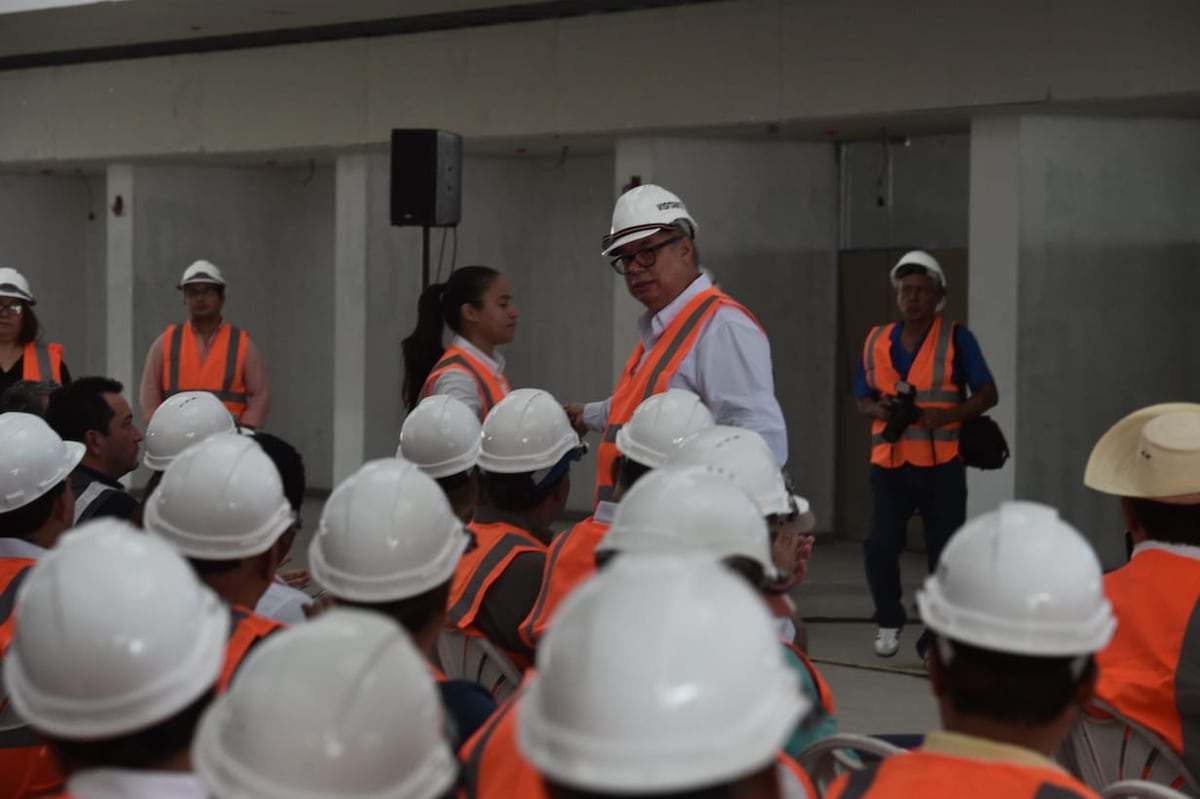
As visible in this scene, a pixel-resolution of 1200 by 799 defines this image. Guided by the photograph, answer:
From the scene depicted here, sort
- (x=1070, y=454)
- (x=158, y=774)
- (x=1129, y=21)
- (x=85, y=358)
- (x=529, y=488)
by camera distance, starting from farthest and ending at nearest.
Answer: (x=85, y=358) → (x=1070, y=454) → (x=1129, y=21) → (x=529, y=488) → (x=158, y=774)

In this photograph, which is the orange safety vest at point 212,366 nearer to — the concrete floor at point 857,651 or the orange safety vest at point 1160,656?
the concrete floor at point 857,651

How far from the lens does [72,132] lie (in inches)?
485

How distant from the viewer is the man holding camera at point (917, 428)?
21.9 feet

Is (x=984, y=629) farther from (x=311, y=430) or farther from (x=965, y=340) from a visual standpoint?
(x=311, y=430)

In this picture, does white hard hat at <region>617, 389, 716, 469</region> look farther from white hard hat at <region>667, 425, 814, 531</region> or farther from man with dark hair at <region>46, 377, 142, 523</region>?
man with dark hair at <region>46, 377, 142, 523</region>

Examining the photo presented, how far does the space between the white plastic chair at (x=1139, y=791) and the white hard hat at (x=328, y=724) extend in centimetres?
114

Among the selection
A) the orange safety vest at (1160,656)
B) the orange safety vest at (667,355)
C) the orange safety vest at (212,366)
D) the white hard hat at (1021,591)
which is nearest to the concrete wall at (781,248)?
the orange safety vest at (212,366)

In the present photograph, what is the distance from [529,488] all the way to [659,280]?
2.64ft

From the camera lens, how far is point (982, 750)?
1723 mm

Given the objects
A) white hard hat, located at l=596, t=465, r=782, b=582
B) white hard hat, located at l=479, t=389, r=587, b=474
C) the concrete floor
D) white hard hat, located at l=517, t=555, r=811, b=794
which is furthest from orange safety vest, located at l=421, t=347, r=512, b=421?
white hard hat, located at l=517, t=555, r=811, b=794

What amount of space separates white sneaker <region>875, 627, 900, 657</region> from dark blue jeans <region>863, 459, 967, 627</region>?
0.08ft

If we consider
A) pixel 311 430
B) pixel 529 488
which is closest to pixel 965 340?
pixel 529 488

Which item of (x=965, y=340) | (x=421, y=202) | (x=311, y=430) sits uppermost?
(x=421, y=202)

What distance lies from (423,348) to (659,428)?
102 inches
